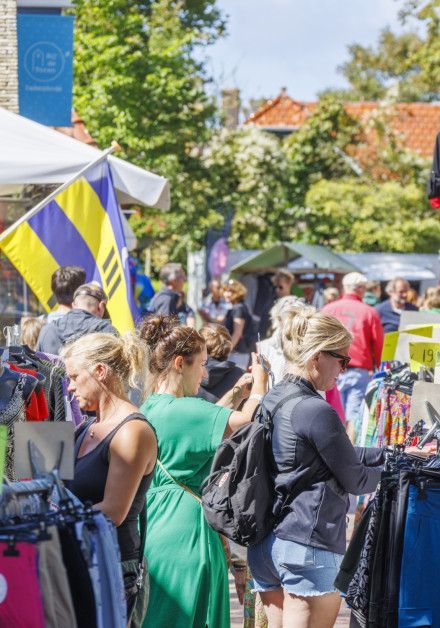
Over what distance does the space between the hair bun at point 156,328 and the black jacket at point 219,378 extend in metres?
1.79

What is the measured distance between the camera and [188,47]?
25.1m

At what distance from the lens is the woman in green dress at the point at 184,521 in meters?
4.79

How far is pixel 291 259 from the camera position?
22828 millimetres

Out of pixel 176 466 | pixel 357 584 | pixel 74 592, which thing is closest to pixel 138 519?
pixel 176 466

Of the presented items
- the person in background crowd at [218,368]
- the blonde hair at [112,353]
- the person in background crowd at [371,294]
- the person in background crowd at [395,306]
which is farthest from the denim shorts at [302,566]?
the person in background crowd at [371,294]

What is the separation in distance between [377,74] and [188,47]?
1629 inches

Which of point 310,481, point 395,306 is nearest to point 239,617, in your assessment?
point 310,481

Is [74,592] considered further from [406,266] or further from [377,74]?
[377,74]

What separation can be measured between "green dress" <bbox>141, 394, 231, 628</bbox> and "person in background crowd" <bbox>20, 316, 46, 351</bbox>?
3483 millimetres

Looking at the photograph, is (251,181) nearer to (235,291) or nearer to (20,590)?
(235,291)

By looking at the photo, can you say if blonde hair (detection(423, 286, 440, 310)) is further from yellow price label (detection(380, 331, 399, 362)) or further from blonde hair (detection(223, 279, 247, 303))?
yellow price label (detection(380, 331, 399, 362))

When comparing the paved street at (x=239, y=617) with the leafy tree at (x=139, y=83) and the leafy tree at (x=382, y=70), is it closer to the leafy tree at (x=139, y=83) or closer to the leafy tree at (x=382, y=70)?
the leafy tree at (x=139, y=83)

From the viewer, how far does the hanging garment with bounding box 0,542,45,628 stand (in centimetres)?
312

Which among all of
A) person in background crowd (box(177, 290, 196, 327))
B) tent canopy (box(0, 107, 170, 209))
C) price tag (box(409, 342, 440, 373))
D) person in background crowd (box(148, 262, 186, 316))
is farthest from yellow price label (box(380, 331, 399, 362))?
person in background crowd (box(177, 290, 196, 327))
